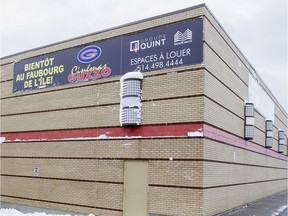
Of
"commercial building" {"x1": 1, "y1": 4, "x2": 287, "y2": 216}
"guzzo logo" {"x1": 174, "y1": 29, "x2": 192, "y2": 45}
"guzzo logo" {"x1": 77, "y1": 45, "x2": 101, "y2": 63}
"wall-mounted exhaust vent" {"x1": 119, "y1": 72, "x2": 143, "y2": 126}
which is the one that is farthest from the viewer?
"guzzo logo" {"x1": 77, "y1": 45, "x2": 101, "y2": 63}

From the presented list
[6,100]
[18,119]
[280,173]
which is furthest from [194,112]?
[280,173]

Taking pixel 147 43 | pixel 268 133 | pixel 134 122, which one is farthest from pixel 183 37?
pixel 268 133

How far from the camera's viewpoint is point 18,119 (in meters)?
15.8

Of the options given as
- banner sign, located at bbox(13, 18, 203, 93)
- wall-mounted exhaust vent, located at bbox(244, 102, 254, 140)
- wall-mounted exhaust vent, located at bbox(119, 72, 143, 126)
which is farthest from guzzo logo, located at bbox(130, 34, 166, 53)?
wall-mounted exhaust vent, located at bbox(244, 102, 254, 140)

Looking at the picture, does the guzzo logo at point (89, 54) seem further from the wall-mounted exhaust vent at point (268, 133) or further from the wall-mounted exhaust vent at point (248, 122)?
the wall-mounted exhaust vent at point (268, 133)

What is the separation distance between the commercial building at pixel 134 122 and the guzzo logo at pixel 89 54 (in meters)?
0.04

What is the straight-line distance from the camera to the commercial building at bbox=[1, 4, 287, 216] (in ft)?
35.8

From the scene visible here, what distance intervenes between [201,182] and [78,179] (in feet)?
15.8

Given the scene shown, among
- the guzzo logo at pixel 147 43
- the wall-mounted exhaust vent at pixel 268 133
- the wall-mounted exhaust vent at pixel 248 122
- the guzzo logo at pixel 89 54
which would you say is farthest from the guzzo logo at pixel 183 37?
the wall-mounted exhaust vent at pixel 268 133

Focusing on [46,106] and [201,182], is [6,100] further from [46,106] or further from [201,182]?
[201,182]

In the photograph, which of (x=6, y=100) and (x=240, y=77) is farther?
(x=6, y=100)

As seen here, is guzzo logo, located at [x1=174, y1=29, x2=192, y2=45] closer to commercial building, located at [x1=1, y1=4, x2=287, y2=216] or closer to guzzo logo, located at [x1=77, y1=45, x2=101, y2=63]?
commercial building, located at [x1=1, y1=4, x2=287, y2=216]

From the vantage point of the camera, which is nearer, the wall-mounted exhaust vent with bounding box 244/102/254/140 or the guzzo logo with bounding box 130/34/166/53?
the guzzo logo with bounding box 130/34/166/53

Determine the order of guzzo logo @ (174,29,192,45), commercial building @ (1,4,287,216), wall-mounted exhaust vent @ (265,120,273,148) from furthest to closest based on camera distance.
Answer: wall-mounted exhaust vent @ (265,120,273,148) → guzzo logo @ (174,29,192,45) → commercial building @ (1,4,287,216)
